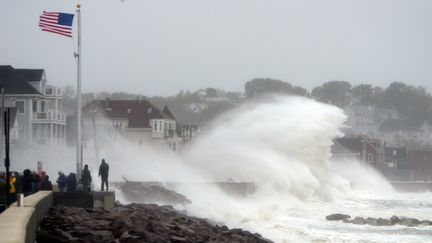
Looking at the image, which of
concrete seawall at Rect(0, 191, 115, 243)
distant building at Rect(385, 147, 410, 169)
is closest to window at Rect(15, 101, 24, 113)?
concrete seawall at Rect(0, 191, 115, 243)

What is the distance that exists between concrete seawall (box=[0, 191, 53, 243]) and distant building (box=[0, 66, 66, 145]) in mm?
32691

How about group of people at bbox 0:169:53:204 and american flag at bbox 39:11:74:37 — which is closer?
group of people at bbox 0:169:53:204

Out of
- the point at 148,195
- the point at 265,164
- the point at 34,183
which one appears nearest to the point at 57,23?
the point at 34,183

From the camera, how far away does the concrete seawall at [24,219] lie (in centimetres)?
1148

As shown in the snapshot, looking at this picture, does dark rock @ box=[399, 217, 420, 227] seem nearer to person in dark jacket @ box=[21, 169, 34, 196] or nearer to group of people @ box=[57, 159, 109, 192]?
group of people @ box=[57, 159, 109, 192]

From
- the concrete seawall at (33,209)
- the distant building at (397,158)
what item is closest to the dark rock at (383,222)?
the concrete seawall at (33,209)

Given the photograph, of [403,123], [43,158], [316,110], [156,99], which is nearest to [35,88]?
[43,158]

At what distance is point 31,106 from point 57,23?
25.3 m

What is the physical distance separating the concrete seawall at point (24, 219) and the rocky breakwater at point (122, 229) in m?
0.29

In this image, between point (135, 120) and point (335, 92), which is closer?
point (135, 120)

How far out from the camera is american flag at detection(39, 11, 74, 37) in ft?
88.3

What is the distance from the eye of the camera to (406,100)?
167m

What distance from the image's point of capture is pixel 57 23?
27.0 m

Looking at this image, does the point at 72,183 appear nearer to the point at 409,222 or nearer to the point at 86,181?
the point at 86,181
